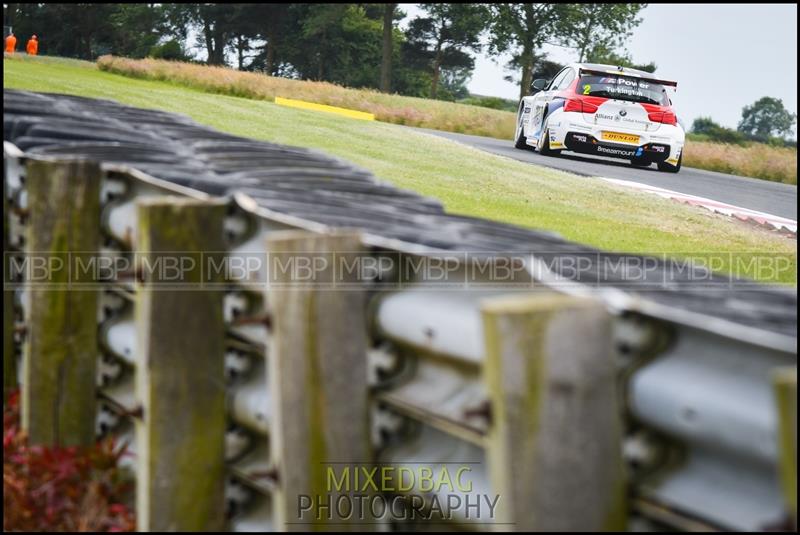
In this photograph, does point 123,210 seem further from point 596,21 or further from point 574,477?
point 596,21

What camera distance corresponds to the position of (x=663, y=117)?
54.7 ft

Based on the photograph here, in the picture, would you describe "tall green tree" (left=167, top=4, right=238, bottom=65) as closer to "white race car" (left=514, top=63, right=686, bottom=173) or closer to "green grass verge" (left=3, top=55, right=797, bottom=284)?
"green grass verge" (left=3, top=55, right=797, bottom=284)

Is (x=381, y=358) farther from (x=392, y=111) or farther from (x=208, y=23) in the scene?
(x=208, y=23)

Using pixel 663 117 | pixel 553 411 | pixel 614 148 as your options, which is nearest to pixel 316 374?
pixel 553 411

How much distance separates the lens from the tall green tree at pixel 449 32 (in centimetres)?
5672

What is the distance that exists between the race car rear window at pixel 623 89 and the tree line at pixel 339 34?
90.4 feet

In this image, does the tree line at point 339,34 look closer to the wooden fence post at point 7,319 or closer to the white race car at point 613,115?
the white race car at point 613,115

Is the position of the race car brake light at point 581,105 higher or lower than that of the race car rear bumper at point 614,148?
higher

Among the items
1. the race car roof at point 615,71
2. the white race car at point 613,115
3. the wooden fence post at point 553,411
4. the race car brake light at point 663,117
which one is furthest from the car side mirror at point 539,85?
the wooden fence post at point 553,411

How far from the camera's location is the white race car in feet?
53.9

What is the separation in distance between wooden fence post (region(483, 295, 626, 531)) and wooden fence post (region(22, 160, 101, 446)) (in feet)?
6.85

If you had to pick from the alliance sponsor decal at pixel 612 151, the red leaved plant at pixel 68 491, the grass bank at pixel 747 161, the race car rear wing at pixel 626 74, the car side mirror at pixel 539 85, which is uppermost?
the race car rear wing at pixel 626 74

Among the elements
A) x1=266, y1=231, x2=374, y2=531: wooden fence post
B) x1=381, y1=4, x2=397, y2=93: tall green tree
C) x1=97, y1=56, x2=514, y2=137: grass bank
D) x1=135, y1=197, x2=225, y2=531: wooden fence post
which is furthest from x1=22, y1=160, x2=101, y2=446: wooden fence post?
x1=381, y1=4, x2=397, y2=93: tall green tree

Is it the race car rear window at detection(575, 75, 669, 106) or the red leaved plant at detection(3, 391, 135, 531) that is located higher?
the race car rear window at detection(575, 75, 669, 106)
